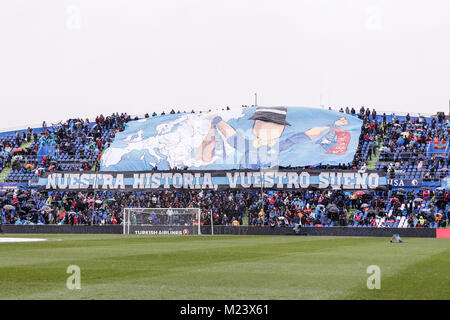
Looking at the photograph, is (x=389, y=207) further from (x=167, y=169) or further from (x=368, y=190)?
(x=167, y=169)

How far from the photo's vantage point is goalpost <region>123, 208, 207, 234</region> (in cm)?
5200

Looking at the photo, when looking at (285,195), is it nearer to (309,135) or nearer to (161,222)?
(309,135)

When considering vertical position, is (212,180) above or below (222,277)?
above

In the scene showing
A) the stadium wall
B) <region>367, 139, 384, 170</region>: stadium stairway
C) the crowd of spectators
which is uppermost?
<region>367, 139, 384, 170</region>: stadium stairway

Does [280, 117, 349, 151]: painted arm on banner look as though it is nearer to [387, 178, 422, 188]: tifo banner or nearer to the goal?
[387, 178, 422, 188]: tifo banner

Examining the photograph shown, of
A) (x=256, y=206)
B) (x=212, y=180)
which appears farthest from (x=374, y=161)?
(x=212, y=180)

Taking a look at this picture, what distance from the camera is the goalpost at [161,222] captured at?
52.0 m

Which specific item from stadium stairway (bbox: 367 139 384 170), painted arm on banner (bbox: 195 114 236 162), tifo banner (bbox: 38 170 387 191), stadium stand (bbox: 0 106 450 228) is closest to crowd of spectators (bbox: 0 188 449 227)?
stadium stand (bbox: 0 106 450 228)

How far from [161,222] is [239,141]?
18452 millimetres

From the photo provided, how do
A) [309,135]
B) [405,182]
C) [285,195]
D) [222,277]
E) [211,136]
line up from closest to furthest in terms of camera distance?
[222,277], [405,182], [285,195], [309,135], [211,136]

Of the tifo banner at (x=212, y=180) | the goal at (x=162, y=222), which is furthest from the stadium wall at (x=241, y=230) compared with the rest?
the tifo banner at (x=212, y=180)

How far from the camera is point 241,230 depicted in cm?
5062

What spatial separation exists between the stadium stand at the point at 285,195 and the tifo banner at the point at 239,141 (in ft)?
5.55

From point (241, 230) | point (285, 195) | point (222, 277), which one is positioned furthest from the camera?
point (285, 195)
